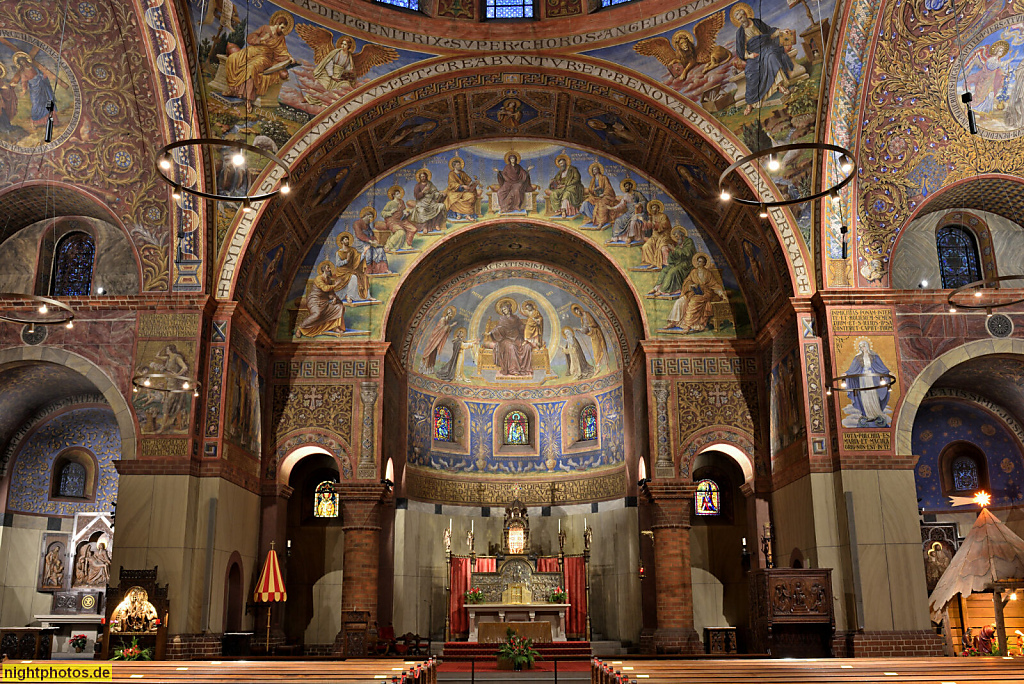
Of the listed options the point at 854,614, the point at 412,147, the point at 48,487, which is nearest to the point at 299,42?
the point at 412,147

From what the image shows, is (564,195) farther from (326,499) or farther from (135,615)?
(135,615)

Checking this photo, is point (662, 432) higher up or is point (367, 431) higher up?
point (367, 431)

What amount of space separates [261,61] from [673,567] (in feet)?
50.5

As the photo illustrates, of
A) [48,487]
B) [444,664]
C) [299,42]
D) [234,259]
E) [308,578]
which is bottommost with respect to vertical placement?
[444,664]

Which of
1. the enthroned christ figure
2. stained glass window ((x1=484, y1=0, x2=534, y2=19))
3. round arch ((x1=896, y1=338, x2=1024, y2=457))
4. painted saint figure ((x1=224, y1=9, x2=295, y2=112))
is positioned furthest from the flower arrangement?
stained glass window ((x1=484, y1=0, x2=534, y2=19))

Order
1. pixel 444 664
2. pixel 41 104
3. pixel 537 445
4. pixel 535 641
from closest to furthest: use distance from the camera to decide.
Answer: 1. pixel 41 104
2. pixel 444 664
3. pixel 535 641
4. pixel 537 445

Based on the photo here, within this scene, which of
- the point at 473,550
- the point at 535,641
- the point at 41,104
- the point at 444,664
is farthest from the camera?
the point at 473,550

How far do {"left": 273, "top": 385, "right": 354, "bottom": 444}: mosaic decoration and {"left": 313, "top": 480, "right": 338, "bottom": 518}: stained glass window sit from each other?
2.80 meters

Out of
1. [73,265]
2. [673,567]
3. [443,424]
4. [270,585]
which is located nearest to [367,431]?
[270,585]

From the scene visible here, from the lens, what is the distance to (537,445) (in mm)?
29406

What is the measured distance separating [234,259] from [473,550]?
11369 mm

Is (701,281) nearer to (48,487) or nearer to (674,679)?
(674,679)

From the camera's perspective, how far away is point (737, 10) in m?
19.3

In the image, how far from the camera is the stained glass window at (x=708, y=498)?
25797 mm
